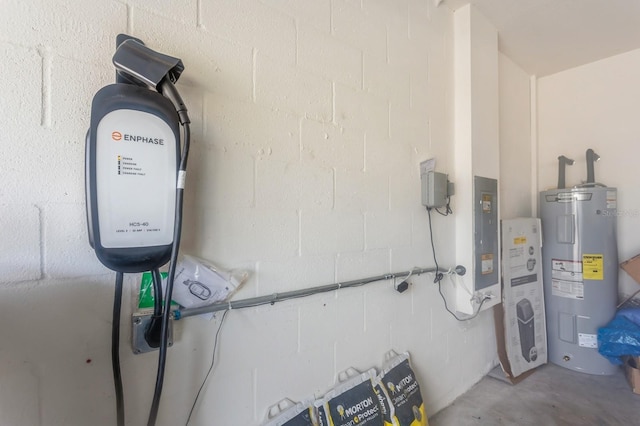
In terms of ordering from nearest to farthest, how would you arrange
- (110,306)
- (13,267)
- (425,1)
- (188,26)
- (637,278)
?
(13,267) → (110,306) → (188,26) → (425,1) → (637,278)

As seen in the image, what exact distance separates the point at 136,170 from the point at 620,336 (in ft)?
10.7

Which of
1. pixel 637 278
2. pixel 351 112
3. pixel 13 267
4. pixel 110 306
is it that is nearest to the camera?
pixel 13 267

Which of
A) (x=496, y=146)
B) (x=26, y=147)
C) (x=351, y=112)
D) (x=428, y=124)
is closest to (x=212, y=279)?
(x=26, y=147)

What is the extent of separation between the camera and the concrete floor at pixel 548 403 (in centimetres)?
184

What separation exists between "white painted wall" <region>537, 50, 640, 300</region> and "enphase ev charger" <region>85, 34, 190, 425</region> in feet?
11.7

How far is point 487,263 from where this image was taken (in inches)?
81.0

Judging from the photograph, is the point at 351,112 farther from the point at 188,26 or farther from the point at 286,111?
the point at 188,26

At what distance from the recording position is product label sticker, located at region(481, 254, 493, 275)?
2.03 metres

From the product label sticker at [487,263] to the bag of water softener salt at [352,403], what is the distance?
1.11m

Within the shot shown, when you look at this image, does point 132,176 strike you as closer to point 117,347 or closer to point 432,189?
point 117,347

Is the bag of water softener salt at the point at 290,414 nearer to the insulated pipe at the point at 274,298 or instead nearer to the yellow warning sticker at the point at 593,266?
the insulated pipe at the point at 274,298

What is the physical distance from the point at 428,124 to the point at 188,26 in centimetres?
141

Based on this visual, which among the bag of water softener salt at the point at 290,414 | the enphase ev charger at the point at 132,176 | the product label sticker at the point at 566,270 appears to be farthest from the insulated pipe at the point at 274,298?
the product label sticker at the point at 566,270

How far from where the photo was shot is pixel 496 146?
87.7 inches
